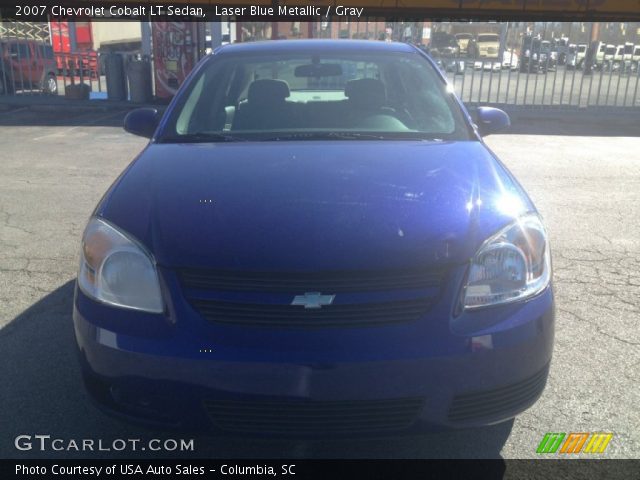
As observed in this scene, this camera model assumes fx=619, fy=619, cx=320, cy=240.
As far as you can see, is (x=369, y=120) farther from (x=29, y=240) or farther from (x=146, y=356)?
(x=29, y=240)

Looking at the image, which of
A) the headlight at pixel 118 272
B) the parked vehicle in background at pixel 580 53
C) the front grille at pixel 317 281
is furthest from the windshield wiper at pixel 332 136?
the parked vehicle in background at pixel 580 53

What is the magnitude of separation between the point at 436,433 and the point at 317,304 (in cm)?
60

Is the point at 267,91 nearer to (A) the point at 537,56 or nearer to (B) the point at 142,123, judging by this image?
(B) the point at 142,123

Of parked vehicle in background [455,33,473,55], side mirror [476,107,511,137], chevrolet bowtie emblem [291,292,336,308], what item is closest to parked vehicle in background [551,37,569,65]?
parked vehicle in background [455,33,473,55]

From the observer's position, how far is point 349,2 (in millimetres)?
16328

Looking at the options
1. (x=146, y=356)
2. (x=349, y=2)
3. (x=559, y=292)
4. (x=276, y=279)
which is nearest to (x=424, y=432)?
(x=276, y=279)

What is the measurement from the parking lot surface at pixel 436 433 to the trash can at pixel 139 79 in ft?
20.5

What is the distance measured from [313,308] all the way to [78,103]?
1362 cm

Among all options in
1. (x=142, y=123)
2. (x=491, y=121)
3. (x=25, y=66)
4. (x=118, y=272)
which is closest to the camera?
(x=118, y=272)

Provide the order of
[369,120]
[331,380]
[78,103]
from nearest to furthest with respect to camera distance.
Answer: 1. [331,380]
2. [369,120]
3. [78,103]

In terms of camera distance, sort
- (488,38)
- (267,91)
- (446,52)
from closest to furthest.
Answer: (267,91)
(488,38)
(446,52)

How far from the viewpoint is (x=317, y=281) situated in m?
2.08

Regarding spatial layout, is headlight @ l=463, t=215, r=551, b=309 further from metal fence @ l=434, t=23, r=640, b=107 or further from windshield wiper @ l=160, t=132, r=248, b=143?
metal fence @ l=434, t=23, r=640, b=107
